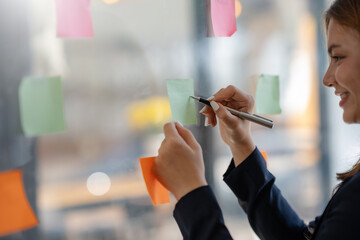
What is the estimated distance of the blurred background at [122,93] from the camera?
497mm

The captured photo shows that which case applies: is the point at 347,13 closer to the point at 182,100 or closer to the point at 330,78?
the point at 330,78

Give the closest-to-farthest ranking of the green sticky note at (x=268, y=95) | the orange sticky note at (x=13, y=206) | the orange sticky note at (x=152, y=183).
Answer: the orange sticky note at (x=13, y=206) → the orange sticky note at (x=152, y=183) → the green sticky note at (x=268, y=95)

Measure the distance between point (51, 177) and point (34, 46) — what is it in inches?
7.2

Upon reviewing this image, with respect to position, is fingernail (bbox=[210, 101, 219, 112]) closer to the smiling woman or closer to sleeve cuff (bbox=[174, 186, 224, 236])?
the smiling woman

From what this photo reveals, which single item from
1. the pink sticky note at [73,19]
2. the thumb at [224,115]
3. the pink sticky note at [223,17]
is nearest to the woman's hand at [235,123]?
the thumb at [224,115]

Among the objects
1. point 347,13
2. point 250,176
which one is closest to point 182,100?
point 250,176

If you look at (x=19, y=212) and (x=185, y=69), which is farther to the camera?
(x=185, y=69)

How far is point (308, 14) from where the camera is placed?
0.82 m

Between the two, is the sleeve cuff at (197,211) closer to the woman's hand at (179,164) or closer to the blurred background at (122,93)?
the woman's hand at (179,164)

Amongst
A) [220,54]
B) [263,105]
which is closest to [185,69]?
[220,54]

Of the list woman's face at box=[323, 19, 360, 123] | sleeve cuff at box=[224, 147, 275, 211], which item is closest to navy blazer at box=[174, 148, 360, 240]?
sleeve cuff at box=[224, 147, 275, 211]

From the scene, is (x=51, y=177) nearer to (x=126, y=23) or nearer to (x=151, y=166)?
(x=151, y=166)

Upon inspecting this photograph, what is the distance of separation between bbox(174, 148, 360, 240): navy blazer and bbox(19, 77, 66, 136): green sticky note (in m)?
0.21

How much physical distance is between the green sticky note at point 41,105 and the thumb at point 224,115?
0.23 meters
